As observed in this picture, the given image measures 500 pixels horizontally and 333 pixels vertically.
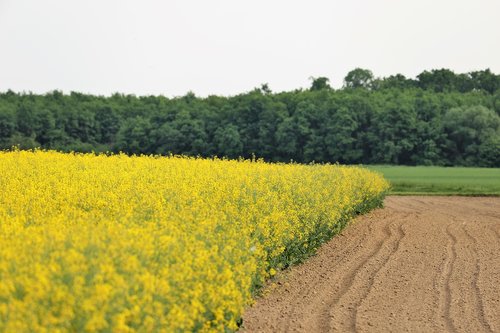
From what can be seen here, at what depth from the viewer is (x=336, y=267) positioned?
1415 centimetres

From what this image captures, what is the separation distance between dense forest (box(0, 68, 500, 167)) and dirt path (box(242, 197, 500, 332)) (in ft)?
177

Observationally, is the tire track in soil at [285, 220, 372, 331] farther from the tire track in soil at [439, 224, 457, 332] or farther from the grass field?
the grass field

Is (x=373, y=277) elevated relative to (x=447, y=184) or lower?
lower

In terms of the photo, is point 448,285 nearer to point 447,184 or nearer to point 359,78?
point 447,184

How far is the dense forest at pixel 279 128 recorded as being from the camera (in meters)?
73.9

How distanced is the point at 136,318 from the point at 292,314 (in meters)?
5.04

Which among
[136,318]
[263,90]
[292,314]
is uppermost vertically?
[263,90]

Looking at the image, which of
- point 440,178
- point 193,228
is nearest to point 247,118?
point 440,178

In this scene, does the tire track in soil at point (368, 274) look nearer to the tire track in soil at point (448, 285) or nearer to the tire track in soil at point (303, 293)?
the tire track in soil at point (303, 293)

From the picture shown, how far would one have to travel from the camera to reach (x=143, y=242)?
665 centimetres

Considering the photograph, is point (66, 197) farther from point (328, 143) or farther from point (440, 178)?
point (328, 143)

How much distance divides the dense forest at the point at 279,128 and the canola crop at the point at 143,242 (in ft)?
183

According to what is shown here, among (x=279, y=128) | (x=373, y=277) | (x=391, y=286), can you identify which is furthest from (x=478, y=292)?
(x=279, y=128)

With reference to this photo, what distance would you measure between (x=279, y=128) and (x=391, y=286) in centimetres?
6668
